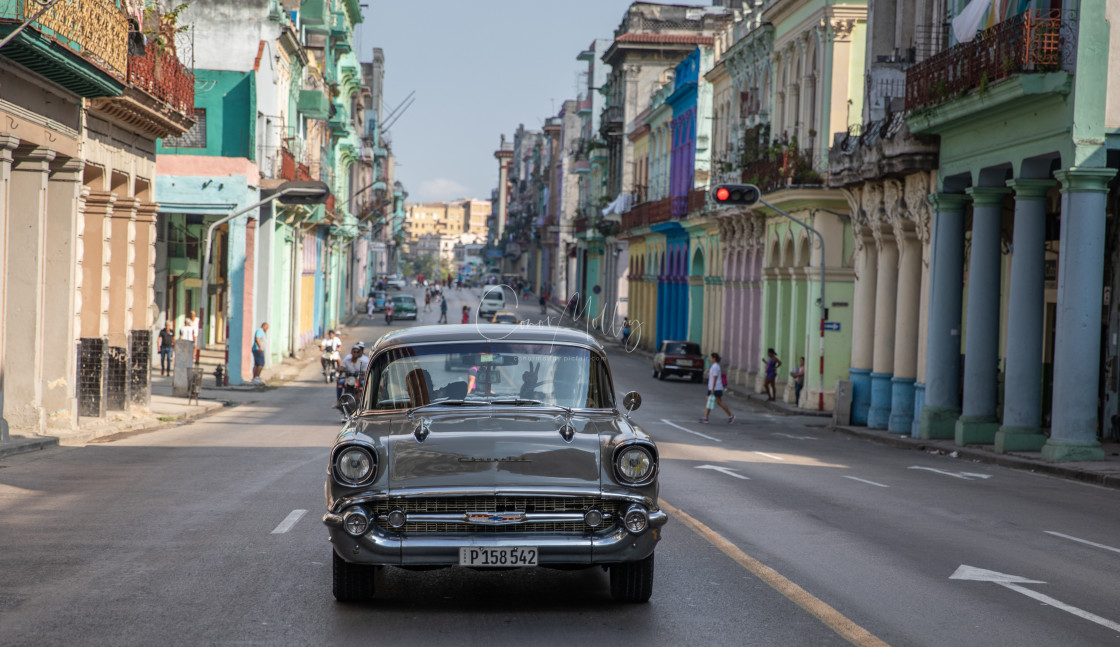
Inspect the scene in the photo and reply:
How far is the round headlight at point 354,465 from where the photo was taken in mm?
8039

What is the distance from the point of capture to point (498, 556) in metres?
7.81

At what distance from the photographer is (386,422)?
884 centimetres

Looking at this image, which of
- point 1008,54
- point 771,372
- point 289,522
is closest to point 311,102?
point 771,372

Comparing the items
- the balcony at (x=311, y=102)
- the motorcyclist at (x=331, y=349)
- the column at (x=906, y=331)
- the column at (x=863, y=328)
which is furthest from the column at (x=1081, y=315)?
the balcony at (x=311, y=102)

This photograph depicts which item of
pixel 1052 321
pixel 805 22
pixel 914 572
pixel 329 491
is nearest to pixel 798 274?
pixel 805 22

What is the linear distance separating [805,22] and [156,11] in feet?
68.6

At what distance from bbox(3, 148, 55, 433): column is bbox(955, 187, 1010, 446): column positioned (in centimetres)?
1659

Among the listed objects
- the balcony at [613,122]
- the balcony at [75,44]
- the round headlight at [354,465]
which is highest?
the balcony at [613,122]

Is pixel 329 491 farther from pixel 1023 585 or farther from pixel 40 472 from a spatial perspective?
pixel 40 472

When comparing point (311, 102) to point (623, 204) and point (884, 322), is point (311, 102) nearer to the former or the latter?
point (623, 204)

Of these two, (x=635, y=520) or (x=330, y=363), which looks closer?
(x=635, y=520)

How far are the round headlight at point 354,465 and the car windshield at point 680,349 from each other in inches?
1639

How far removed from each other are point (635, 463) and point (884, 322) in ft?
81.9

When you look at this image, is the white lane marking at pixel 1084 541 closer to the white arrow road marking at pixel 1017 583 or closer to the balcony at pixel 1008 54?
the white arrow road marking at pixel 1017 583
